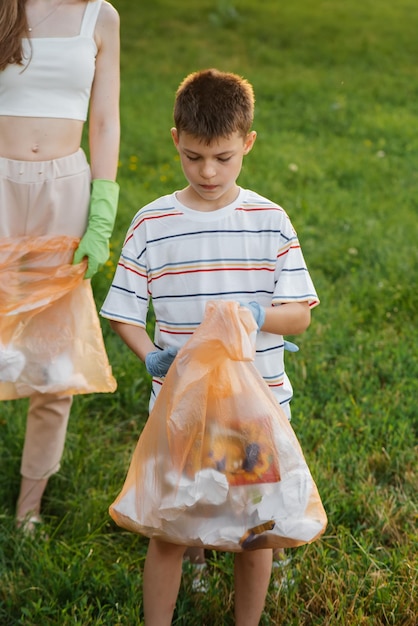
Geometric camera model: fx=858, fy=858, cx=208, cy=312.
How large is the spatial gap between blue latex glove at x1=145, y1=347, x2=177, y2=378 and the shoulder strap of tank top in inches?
40.8

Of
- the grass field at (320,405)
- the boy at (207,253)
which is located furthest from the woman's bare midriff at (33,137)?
the grass field at (320,405)

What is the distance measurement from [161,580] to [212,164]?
1.07 meters

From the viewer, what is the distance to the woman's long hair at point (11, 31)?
240 cm

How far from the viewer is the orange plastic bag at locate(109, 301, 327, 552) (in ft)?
6.44

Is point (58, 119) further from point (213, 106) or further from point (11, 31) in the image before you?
point (213, 106)

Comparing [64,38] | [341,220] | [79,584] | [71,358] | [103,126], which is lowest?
[341,220]

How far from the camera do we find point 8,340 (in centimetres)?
263

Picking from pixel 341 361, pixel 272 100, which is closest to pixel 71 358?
pixel 341 361

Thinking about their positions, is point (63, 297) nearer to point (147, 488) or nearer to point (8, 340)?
point (8, 340)

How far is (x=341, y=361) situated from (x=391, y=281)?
93cm

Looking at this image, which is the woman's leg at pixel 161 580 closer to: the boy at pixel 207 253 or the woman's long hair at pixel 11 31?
the boy at pixel 207 253

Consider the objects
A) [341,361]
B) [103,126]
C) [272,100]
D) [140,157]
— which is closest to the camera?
[103,126]

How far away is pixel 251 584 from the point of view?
2236 mm

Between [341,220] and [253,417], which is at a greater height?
[253,417]
